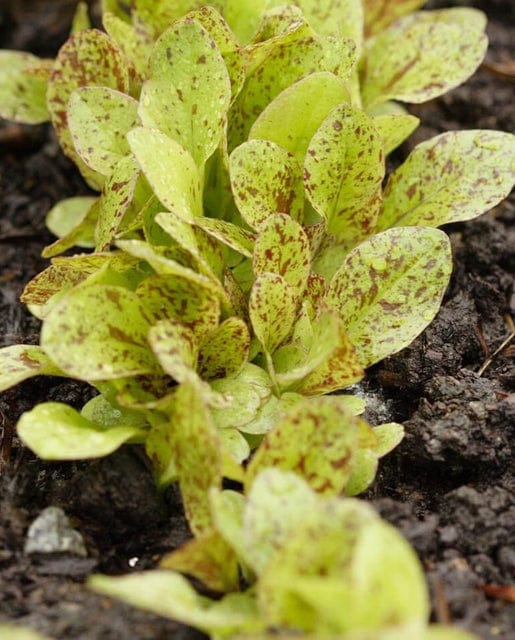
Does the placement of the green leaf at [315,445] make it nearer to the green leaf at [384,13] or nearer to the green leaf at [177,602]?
the green leaf at [177,602]

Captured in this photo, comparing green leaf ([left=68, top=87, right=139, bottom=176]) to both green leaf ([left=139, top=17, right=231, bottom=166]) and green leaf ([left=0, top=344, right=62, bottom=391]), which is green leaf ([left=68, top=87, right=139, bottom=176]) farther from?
green leaf ([left=0, top=344, right=62, bottom=391])

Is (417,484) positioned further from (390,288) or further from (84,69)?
(84,69)

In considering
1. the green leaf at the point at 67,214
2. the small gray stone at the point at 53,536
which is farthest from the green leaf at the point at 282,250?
the green leaf at the point at 67,214

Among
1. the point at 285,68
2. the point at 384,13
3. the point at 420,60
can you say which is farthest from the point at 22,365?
the point at 384,13

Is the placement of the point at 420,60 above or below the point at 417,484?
above


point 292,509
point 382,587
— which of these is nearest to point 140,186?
point 292,509

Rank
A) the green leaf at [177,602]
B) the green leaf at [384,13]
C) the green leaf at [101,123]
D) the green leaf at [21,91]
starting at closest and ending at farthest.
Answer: the green leaf at [177,602] → the green leaf at [101,123] → the green leaf at [21,91] → the green leaf at [384,13]
